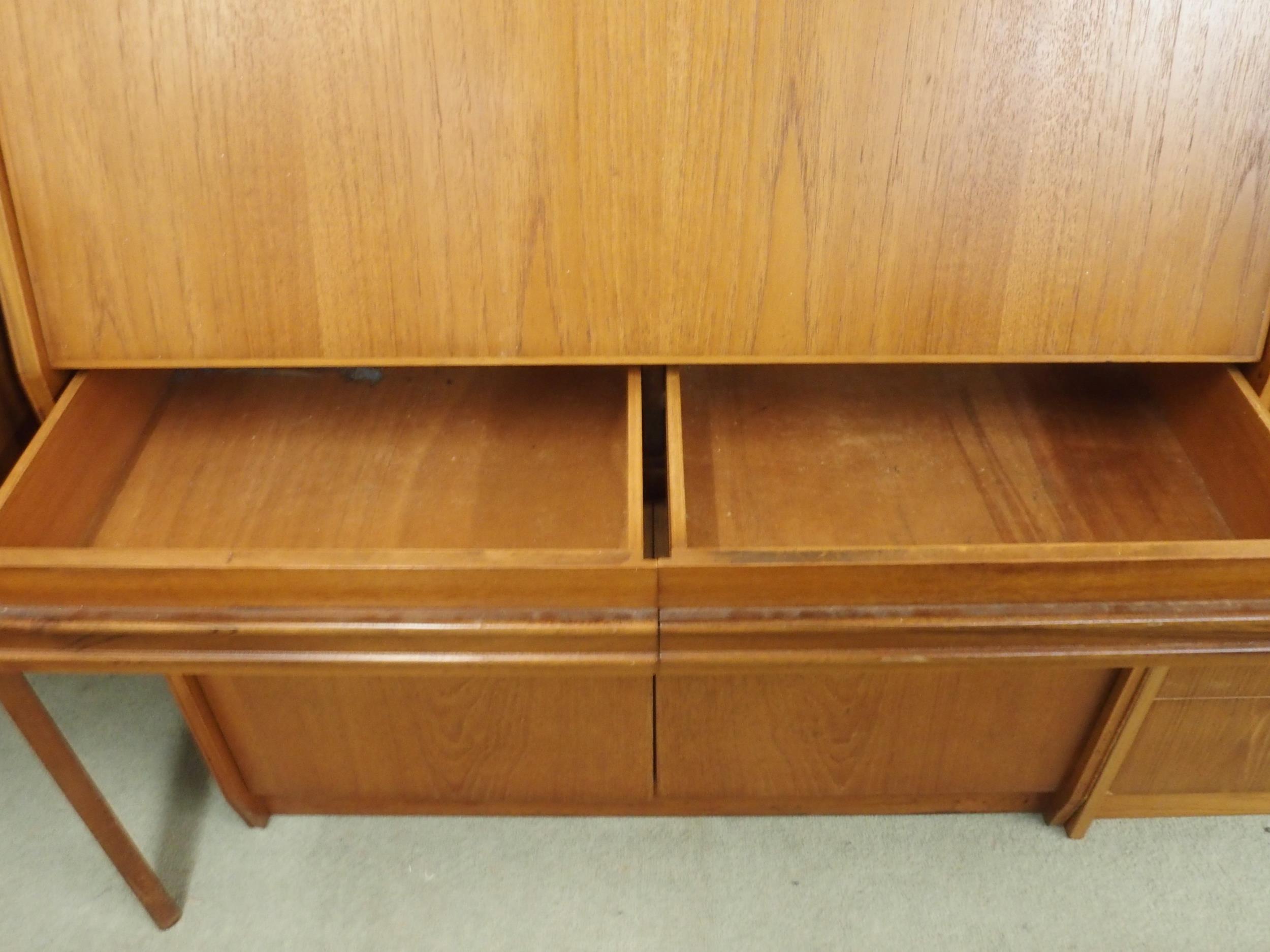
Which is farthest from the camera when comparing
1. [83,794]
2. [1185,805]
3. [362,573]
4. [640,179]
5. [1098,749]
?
[1185,805]

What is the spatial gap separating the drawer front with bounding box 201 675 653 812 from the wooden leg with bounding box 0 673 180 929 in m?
0.17

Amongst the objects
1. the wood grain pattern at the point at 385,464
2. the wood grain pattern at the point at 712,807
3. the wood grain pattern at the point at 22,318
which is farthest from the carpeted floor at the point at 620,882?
the wood grain pattern at the point at 22,318

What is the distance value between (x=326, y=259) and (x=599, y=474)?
0.37 meters

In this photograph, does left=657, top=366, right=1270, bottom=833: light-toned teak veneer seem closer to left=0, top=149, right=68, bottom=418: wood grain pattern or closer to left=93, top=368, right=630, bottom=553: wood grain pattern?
left=93, top=368, right=630, bottom=553: wood grain pattern

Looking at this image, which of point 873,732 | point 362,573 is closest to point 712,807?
point 873,732

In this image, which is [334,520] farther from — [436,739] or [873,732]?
[873,732]

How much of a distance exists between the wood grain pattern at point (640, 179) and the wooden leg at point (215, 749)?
0.44m

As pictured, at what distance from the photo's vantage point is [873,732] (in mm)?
1259

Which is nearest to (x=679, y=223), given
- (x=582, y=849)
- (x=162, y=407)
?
(x=162, y=407)

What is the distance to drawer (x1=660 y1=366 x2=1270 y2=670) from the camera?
839mm

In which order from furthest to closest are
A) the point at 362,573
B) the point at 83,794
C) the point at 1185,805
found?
the point at 1185,805, the point at 83,794, the point at 362,573

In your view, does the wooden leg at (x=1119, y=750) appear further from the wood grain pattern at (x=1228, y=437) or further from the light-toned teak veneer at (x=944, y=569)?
the wood grain pattern at (x=1228, y=437)

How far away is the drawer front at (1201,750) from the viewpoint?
1.23 m

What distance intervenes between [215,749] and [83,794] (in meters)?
0.18
